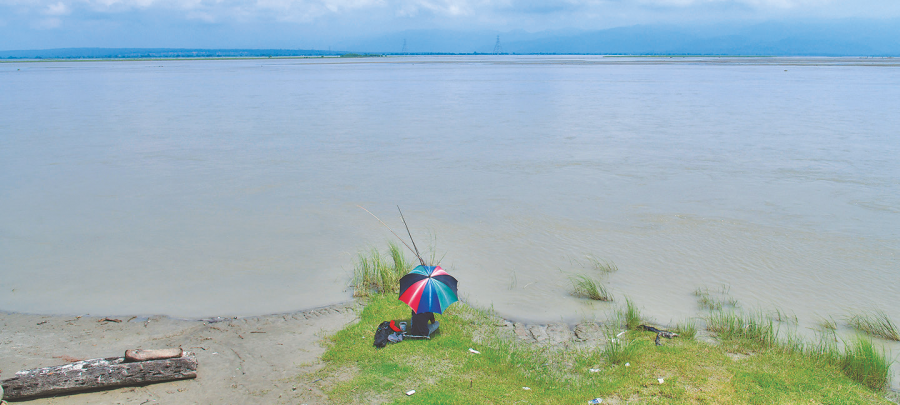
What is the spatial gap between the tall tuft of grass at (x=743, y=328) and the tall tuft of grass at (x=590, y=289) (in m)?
1.29

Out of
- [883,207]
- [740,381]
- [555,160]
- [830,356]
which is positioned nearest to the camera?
[740,381]

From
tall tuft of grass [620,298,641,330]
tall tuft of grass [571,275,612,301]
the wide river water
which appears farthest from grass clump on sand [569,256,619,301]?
tall tuft of grass [620,298,641,330]

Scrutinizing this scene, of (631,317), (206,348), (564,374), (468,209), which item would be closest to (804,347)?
(631,317)

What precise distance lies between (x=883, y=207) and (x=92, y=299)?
1315cm

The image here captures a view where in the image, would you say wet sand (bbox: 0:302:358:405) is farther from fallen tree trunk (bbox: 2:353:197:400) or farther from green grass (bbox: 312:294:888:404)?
green grass (bbox: 312:294:888:404)

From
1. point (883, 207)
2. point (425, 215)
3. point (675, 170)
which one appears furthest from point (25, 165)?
point (883, 207)

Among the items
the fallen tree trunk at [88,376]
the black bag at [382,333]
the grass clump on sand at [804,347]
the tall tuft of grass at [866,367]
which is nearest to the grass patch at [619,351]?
the grass clump on sand at [804,347]

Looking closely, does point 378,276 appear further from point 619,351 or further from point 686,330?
point 686,330

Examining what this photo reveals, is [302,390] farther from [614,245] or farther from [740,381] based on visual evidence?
[614,245]

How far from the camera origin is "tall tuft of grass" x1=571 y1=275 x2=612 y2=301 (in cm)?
781

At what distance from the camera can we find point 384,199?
12.4 metres

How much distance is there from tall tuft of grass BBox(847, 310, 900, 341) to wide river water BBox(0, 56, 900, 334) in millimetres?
399

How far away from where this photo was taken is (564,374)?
18.2ft

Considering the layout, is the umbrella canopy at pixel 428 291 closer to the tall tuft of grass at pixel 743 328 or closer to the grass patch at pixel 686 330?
the grass patch at pixel 686 330
